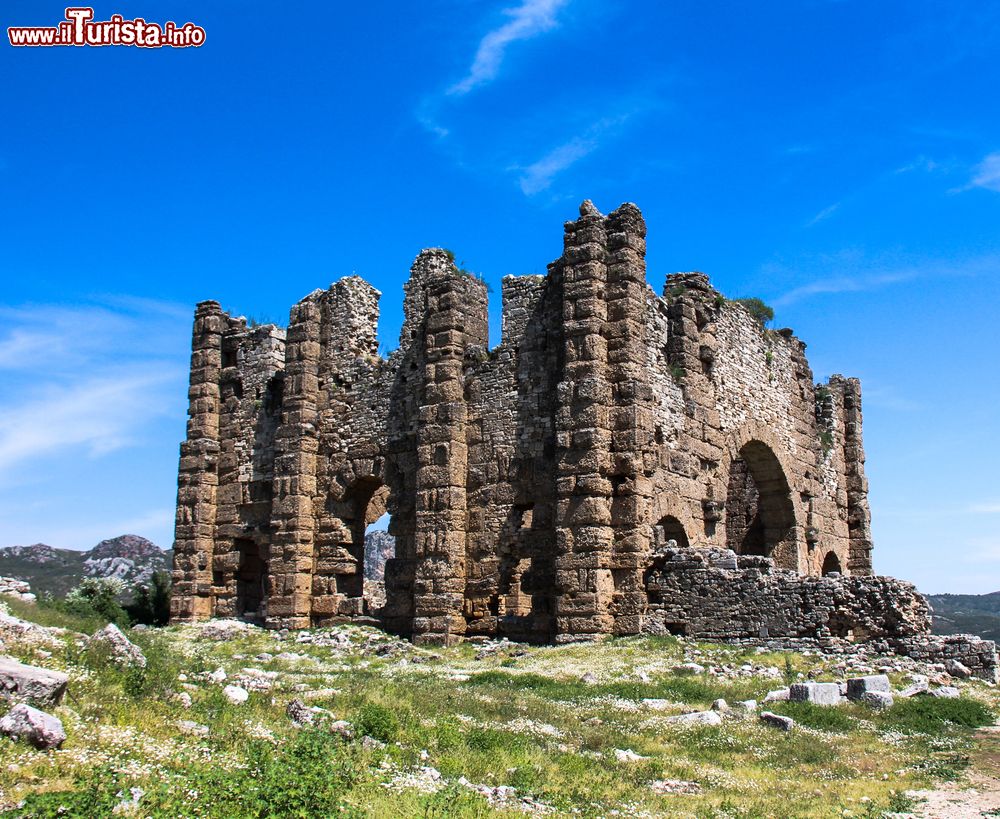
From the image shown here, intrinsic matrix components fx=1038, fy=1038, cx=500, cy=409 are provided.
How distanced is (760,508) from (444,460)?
27.1 ft

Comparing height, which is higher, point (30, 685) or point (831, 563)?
point (831, 563)

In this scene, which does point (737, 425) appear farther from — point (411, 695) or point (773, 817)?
point (773, 817)

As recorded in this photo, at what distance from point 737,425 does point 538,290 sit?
5.04 m

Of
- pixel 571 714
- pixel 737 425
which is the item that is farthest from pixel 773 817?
pixel 737 425

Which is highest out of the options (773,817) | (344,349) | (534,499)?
(344,349)

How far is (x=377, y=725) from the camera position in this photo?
27.9 feet

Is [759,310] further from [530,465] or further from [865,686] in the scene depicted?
[865,686]

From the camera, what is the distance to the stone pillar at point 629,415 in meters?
16.5

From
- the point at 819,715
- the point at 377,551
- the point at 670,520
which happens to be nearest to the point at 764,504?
the point at 670,520

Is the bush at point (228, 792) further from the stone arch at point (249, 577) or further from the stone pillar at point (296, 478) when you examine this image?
the stone arch at point (249, 577)

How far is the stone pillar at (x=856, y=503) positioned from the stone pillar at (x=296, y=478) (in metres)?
13.5

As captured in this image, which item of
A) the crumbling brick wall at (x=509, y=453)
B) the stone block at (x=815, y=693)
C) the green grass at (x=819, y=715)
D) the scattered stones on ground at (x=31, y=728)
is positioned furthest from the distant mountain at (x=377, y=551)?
the scattered stones on ground at (x=31, y=728)

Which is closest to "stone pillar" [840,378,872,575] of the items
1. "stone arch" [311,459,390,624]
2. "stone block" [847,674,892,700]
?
"stone arch" [311,459,390,624]

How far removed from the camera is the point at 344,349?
21.5 metres
